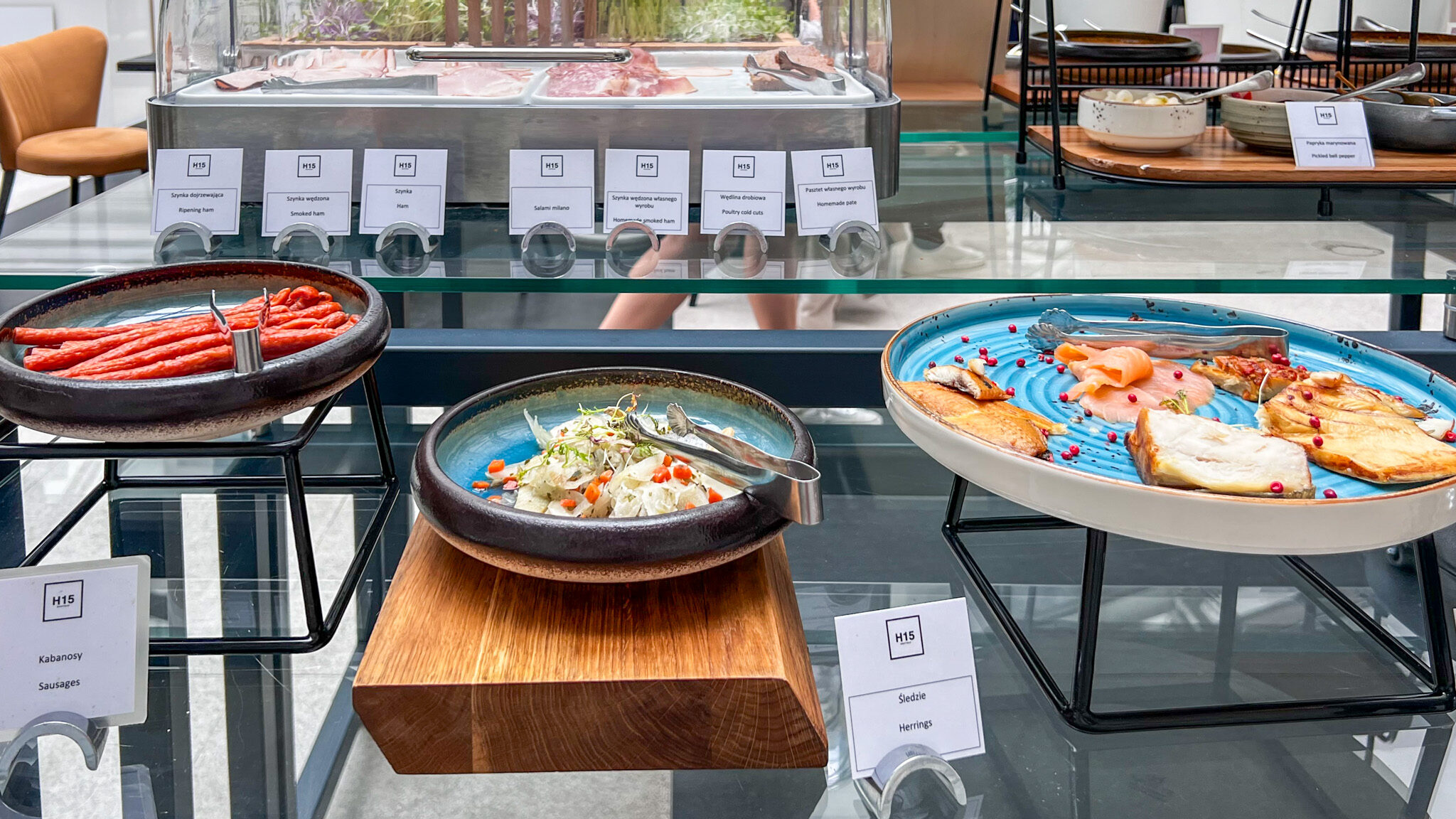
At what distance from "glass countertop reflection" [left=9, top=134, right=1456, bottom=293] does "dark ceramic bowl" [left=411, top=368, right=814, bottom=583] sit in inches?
6.4

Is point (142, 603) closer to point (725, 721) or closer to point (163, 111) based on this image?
point (725, 721)

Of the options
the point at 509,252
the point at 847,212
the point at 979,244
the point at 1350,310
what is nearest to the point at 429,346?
the point at 509,252

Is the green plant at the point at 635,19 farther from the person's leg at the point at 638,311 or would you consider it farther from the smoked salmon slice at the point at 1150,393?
the smoked salmon slice at the point at 1150,393

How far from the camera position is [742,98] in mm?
1021

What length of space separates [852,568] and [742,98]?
1.48ft

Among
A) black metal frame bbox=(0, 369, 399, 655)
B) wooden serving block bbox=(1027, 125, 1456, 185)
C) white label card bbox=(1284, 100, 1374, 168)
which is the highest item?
white label card bbox=(1284, 100, 1374, 168)

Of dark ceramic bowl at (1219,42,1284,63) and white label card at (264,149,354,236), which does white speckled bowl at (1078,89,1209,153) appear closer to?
dark ceramic bowl at (1219,42,1284,63)

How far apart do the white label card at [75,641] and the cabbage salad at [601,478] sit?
0.22 metres

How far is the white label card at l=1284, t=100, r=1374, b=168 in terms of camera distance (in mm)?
1069

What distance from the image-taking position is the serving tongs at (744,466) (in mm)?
607

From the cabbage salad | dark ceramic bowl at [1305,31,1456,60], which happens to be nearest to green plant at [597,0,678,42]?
the cabbage salad

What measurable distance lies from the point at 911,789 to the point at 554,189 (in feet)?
1.96

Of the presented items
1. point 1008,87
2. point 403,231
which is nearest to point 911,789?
point 403,231

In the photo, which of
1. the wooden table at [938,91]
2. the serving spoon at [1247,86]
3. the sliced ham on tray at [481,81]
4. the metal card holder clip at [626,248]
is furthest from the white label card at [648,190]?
the wooden table at [938,91]
